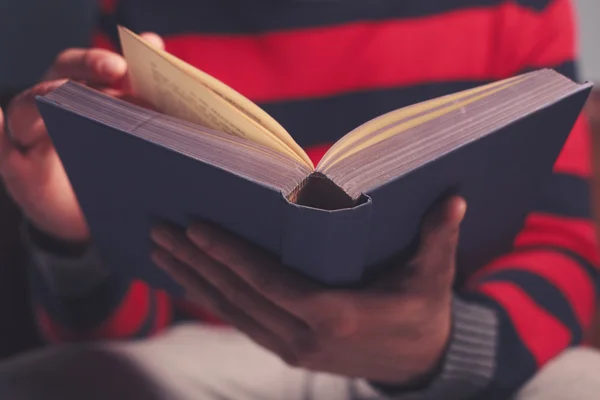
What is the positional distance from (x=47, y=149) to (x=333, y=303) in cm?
35

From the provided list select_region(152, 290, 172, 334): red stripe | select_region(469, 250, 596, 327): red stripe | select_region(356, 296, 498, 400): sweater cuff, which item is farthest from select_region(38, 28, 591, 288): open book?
select_region(152, 290, 172, 334): red stripe

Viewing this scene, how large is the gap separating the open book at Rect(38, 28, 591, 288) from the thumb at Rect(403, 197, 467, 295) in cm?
1

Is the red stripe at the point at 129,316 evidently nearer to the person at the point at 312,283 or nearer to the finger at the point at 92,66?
the person at the point at 312,283

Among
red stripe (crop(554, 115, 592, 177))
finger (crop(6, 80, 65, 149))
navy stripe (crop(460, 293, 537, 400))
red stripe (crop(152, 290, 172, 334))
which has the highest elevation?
finger (crop(6, 80, 65, 149))

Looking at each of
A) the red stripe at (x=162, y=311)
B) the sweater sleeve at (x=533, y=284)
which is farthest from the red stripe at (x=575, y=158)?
the red stripe at (x=162, y=311)

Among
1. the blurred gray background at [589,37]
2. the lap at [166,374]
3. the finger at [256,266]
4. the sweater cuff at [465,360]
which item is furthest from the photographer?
the blurred gray background at [589,37]

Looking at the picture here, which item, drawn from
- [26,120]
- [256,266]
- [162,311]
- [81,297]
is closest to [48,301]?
[81,297]

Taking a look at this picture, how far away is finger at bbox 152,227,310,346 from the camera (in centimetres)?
52

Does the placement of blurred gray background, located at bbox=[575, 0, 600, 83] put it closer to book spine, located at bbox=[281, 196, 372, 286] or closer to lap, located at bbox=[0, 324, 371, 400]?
lap, located at bbox=[0, 324, 371, 400]

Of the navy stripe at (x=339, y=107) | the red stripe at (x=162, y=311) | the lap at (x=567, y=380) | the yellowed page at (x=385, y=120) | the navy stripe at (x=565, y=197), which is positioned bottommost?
the red stripe at (x=162, y=311)

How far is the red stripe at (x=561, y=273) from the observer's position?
746 mm

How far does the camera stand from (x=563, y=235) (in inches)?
31.3

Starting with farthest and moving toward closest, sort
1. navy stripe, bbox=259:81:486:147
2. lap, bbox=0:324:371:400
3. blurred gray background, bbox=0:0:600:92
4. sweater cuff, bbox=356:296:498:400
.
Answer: blurred gray background, bbox=0:0:600:92, navy stripe, bbox=259:81:486:147, lap, bbox=0:324:371:400, sweater cuff, bbox=356:296:498:400

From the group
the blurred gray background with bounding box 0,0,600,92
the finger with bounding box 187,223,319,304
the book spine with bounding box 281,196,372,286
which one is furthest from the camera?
the blurred gray background with bounding box 0,0,600,92
